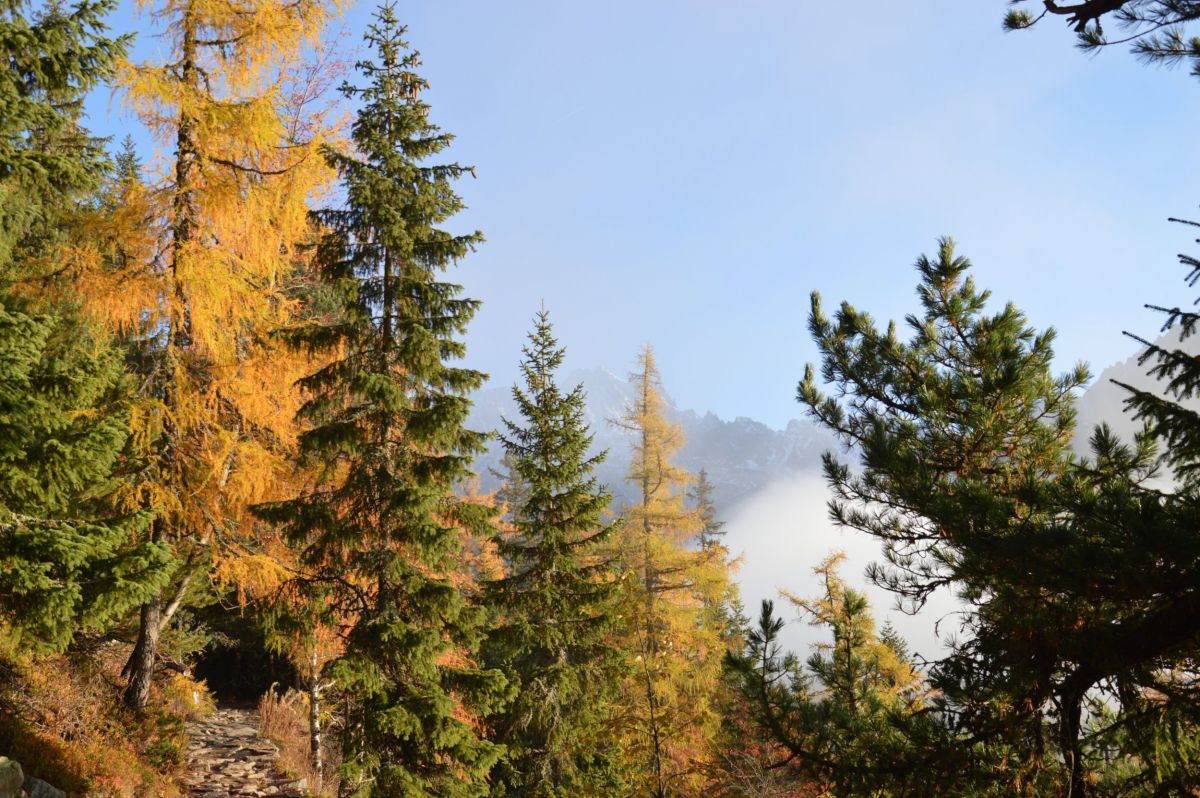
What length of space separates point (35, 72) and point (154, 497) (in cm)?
533

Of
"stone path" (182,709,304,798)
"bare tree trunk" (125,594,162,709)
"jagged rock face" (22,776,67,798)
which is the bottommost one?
"stone path" (182,709,304,798)

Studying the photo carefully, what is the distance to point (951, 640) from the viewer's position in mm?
5809

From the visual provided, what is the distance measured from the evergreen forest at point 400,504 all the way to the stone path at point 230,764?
0.09 metres

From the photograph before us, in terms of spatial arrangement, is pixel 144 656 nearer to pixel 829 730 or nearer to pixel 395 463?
pixel 395 463

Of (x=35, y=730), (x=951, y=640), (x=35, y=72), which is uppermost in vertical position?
(x=35, y=72)

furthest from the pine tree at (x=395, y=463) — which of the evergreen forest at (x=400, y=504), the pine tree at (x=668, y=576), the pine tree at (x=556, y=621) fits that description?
the pine tree at (x=668, y=576)

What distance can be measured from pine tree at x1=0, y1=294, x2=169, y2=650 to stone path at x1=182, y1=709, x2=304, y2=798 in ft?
20.6

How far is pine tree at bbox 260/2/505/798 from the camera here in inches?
313

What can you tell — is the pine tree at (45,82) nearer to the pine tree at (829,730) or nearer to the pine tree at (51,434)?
the pine tree at (51,434)

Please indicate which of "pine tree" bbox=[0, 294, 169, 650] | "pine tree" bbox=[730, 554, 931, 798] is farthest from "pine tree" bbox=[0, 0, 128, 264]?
"pine tree" bbox=[730, 554, 931, 798]

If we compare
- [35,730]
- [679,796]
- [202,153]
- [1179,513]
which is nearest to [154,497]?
[35,730]

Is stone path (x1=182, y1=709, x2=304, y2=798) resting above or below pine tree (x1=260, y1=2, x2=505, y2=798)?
below

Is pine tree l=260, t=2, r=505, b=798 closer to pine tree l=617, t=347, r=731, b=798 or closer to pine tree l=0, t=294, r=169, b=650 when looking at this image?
pine tree l=0, t=294, r=169, b=650

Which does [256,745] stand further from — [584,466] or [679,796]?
[679,796]
